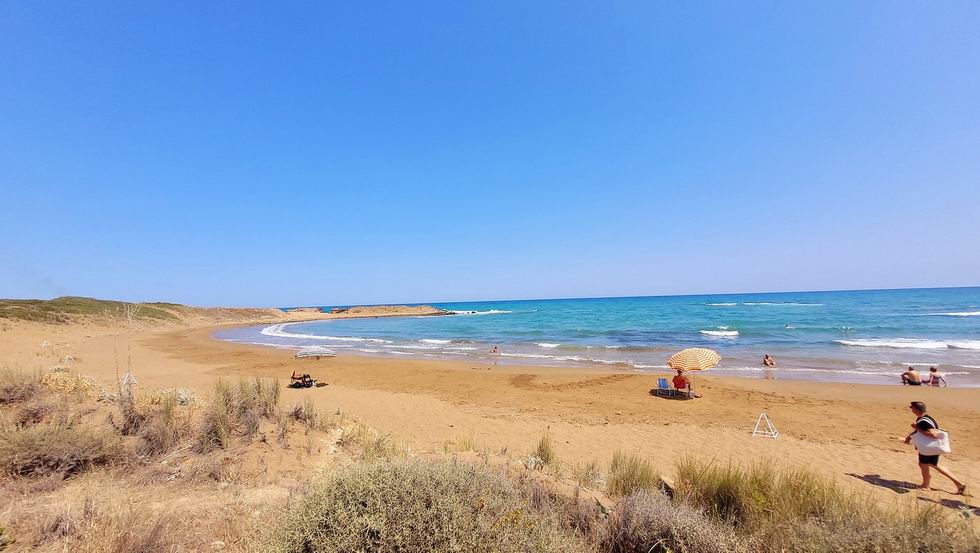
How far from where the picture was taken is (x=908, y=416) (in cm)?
1084

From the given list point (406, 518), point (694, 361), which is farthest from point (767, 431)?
point (406, 518)

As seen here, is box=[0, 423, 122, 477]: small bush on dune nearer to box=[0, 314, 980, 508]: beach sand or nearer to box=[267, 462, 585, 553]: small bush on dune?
box=[267, 462, 585, 553]: small bush on dune

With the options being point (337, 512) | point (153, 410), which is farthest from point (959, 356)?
point (153, 410)

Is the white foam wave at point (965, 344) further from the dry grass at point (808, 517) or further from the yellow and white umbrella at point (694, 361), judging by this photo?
the dry grass at point (808, 517)

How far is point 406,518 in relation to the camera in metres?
2.63

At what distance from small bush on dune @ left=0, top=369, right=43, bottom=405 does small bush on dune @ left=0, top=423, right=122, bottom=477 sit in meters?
2.53

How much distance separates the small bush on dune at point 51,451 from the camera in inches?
165

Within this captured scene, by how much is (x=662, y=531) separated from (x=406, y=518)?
217 cm

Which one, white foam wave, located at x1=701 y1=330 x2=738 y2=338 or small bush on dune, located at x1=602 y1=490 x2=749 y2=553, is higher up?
small bush on dune, located at x1=602 y1=490 x2=749 y2=553

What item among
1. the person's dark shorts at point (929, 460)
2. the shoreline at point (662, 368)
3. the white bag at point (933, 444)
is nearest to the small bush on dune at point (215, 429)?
the white bag at point (933, 444)

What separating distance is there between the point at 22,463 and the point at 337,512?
172 inches

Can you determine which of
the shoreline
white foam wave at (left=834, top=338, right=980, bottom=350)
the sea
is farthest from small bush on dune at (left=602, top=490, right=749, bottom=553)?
white foam wave at (left=834, top=338, right=980, bottom=350)

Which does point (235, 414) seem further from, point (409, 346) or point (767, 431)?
point (409, 346)

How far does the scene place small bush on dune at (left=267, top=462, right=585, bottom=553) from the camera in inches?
99.3
